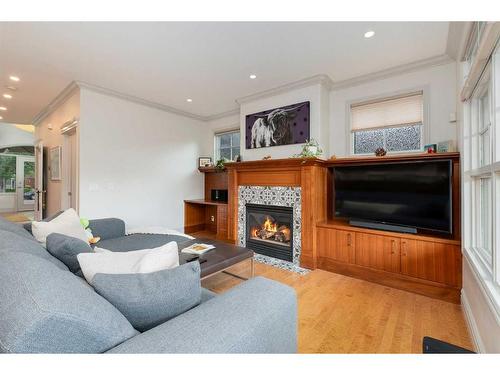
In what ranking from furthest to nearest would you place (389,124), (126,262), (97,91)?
(97,91) < (389,124) < (126,262)

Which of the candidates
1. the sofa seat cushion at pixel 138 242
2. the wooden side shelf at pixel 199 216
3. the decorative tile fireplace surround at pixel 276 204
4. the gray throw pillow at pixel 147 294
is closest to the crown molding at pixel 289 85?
the decorative tile fireplace surround at pixel 276 204

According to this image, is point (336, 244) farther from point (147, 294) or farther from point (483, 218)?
point (147, 294)

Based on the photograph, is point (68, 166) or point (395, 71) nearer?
point (395, 71)

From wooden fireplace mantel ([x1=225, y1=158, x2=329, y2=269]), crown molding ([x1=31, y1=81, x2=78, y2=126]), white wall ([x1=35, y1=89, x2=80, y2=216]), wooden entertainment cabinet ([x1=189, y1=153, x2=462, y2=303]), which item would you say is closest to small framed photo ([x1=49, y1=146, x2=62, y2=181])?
white wall ([x1=35, y1=89, x2=80, y2=216])

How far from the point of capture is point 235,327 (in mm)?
820

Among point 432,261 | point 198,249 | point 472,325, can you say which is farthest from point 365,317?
point 198,249

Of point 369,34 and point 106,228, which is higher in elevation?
point 369,34

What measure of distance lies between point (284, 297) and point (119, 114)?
4.00m

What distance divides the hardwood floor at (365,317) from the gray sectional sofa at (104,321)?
2.81 ft

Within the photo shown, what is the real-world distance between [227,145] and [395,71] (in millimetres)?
3322

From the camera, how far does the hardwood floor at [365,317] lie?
164cm

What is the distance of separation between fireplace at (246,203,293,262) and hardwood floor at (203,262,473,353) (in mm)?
767

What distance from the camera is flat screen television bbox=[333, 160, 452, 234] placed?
2367 mm

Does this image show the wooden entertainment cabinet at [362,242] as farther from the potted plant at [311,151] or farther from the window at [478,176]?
the window at [478,176]
